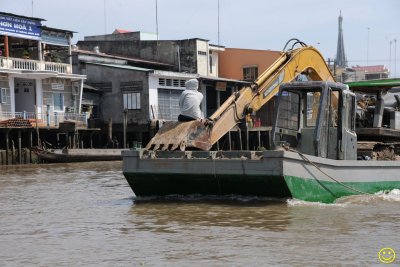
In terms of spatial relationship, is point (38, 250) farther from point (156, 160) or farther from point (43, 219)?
point (156, 160)

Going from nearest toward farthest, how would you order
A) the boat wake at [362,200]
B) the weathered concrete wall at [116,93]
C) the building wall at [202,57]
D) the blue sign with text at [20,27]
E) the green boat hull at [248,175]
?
the green boat hull at [248,175], the boat wake at [362,200], the blue sign with text at [20,27], the weathered concrete wall at [116,93], the building wall at [202,57]

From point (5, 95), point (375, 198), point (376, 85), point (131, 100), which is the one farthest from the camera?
point (131, 100)

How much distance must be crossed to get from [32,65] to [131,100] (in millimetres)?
6939

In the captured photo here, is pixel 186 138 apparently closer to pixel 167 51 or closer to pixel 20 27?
pixel 20 27

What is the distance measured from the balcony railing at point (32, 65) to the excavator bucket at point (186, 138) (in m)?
22.7

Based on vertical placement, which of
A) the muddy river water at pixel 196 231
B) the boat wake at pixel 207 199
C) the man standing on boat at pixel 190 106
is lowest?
the muddy river water at pixel 196 231

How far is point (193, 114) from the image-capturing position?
13.1 meters

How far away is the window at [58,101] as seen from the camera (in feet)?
125

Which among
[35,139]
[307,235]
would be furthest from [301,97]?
[35,139]

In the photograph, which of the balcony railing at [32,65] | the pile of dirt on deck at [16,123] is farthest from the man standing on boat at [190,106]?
the balcony railing at [32,65]

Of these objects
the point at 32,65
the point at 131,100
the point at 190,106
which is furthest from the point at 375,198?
the point at 131,100

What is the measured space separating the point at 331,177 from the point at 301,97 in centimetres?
212

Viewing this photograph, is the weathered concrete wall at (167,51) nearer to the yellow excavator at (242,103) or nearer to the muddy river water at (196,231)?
the yellow excavator at (242,103)

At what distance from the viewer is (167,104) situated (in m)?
41.1
